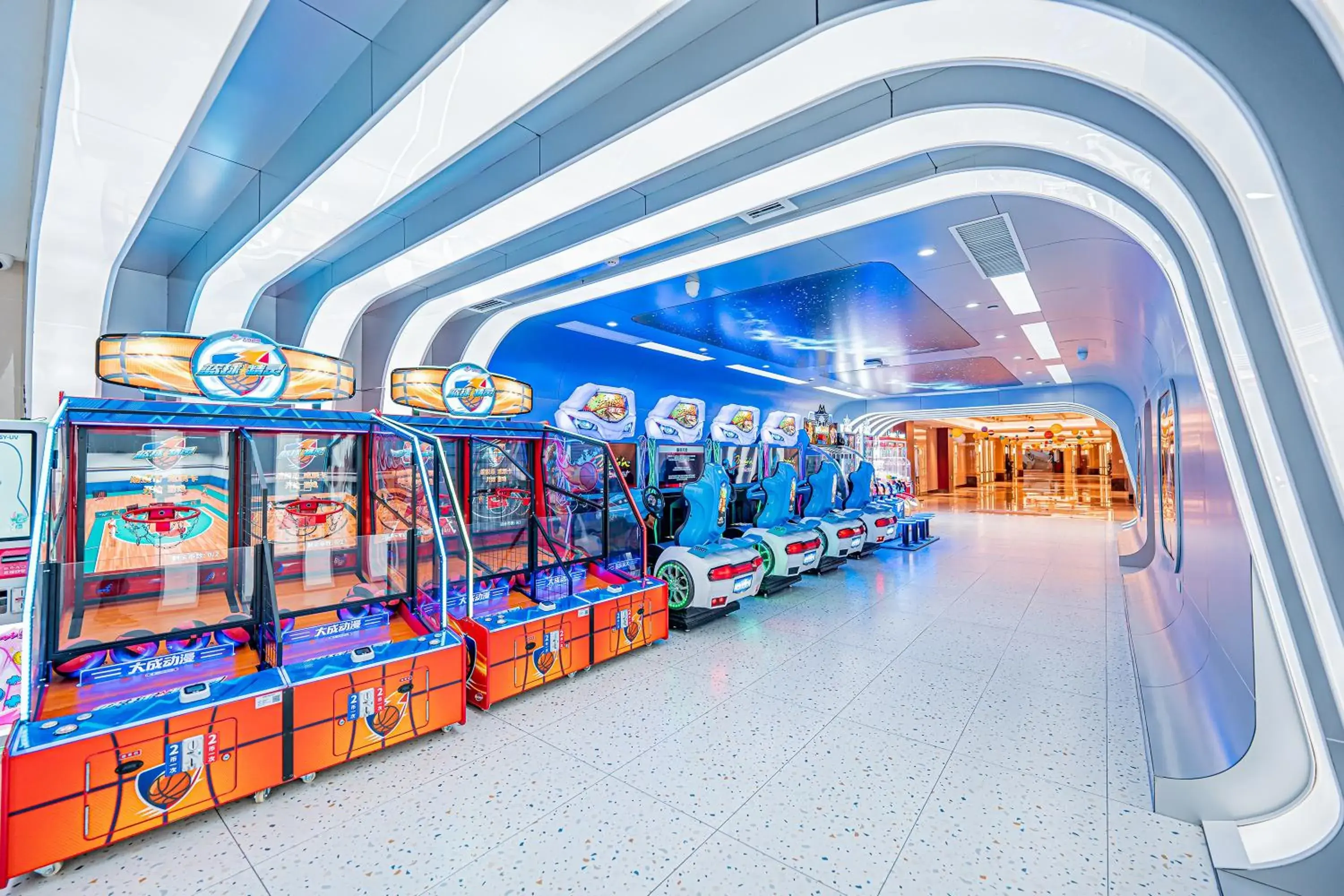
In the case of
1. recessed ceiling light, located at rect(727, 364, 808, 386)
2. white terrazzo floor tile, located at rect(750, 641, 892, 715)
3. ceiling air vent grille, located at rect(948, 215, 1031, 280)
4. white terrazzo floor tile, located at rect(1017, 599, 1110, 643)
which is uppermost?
recessed ceiling light, located at rect(727, 364, 808, 386)

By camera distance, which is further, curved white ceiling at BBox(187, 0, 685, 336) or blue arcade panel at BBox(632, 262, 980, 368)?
blue arcade panel at BBox(632, 262, 980, 368)

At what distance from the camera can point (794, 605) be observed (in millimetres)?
5457

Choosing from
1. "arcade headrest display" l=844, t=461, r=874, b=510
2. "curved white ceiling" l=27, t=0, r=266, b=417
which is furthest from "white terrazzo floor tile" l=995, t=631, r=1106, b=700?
"curved white ceiling" l=27, t=0, r=266, b=417

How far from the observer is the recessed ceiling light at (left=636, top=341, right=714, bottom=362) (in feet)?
28.6

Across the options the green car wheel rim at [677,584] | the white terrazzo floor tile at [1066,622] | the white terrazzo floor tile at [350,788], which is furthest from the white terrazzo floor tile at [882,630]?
the white terrazzo floor tile at [350,788]

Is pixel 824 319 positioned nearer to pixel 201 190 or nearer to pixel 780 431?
pixel 780 431

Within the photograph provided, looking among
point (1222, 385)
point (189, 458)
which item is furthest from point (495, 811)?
point (1222, 385)

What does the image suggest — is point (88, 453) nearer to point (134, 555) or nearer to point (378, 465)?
point (134, 555)

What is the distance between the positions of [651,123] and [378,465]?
298 cm

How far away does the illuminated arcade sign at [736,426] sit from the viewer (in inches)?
363

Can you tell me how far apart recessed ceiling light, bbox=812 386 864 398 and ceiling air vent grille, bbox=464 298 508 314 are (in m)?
8.35

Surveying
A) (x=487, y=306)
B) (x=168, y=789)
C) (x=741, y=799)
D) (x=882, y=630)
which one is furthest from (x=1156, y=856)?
(x=487, y=306)

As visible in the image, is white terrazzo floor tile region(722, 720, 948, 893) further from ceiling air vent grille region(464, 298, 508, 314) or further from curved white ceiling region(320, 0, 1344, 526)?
ceiling air vent grille region(464, 298, 508, 314)

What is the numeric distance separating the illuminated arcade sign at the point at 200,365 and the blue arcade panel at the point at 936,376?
9.04m
